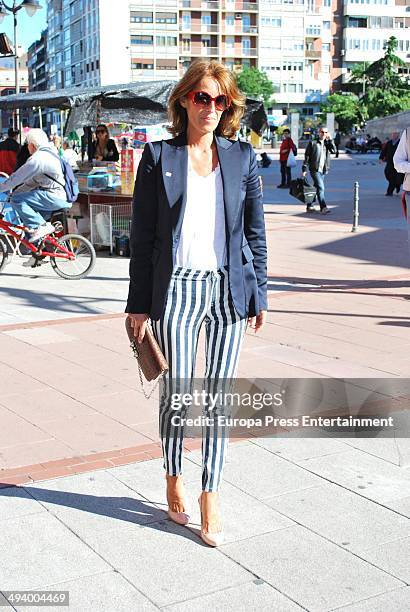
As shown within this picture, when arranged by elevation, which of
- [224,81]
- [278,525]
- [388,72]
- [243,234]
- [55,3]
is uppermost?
[55,3]

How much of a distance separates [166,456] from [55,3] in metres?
154

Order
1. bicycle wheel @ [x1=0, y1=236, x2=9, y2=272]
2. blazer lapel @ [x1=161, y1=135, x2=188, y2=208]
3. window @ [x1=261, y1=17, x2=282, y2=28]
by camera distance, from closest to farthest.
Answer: blazer lapel @ [x1=161, y1=135, x2=188, y2=208], bicycle wheel @ [x1=0, y1=236, x2=9, y2=272], window @ [x1=261, y1=17, x2=282, y2=28]

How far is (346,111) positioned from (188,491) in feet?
329

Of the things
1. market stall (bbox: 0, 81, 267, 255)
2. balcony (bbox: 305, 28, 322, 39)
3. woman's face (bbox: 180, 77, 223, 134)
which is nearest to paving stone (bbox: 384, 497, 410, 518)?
woman's face (bbox: 180, 77, 223, 134)

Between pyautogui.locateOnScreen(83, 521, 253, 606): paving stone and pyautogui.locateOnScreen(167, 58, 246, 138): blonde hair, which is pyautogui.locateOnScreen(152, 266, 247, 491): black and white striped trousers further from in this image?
pyautogui.locateOnScreen(167, 58, 246, 138): blonde hair

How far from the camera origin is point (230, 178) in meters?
3.69

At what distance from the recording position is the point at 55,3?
148 m

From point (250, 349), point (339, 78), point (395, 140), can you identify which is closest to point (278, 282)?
point (250, 349)

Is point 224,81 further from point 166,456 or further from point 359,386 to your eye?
point 359,386

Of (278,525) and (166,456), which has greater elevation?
(166,456)

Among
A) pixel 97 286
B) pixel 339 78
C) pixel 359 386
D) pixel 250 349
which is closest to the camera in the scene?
pixel 359 386

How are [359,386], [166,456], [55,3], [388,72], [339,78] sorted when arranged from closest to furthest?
1. [166,456]
2. [359,386]
3. [388,72]
4. [339,78]
5. [55,3]

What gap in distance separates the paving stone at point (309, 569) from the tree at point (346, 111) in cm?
9916

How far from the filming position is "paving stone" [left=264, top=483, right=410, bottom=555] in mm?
3906
